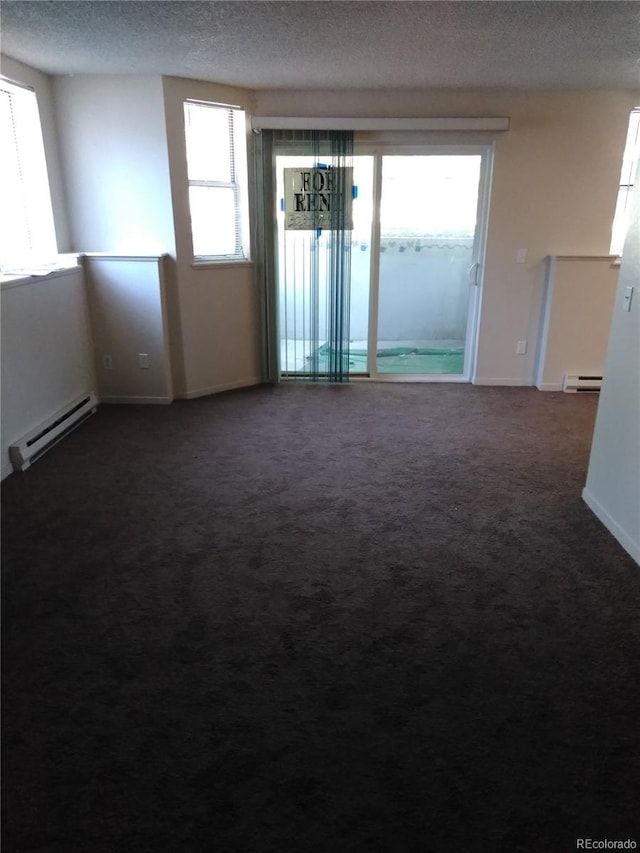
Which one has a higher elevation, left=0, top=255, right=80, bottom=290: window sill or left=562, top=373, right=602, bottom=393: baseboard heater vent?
left=0, top=255, right=80, bottom=290: window sill

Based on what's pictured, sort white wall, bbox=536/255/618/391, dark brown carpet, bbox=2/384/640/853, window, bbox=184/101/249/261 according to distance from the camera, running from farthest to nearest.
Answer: white wall, bbox=536/255/618/391
window, bbox=184/101/249/261
dark brown carpet, bbox=2/384/640/853

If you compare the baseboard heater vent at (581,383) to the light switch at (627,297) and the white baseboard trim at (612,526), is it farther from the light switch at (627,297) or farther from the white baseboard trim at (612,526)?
the light switch at (627,297)

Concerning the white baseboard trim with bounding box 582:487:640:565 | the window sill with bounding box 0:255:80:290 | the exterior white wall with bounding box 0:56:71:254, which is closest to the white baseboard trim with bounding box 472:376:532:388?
the white baseboard trim with bounding box 582:487:640:565

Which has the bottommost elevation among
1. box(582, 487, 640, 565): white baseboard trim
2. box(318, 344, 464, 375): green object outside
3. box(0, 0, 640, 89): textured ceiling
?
box(582, 487, 640, 565): white baseboard trim

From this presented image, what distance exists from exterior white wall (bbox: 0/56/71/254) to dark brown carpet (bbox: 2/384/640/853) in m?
1.93

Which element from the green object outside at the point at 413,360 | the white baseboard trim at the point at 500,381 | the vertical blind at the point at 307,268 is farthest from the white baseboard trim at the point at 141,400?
the white baseboard trim at the point at 500,381

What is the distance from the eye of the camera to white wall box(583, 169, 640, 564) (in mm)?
2725

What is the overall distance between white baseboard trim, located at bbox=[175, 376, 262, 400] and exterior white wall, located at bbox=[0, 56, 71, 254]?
142cm

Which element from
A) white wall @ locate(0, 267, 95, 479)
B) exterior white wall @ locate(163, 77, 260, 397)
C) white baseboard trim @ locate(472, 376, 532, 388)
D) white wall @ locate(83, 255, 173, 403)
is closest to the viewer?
white wall @ locate(0, 267, 95, 479)

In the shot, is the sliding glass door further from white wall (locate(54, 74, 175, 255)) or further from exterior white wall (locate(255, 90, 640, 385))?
white wall (locate(54, 74, 175, 255))

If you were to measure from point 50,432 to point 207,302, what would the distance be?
1.68 m

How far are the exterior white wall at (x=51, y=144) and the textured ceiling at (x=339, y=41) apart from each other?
0.38 ft

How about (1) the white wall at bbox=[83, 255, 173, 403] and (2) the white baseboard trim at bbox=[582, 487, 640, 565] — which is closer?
(2) the white baseboard trim at bbox=[582, 487, 640, 565]

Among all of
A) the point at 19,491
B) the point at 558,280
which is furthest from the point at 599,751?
the point at 558,280
